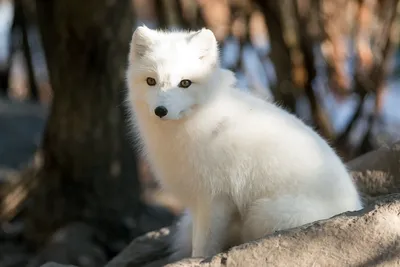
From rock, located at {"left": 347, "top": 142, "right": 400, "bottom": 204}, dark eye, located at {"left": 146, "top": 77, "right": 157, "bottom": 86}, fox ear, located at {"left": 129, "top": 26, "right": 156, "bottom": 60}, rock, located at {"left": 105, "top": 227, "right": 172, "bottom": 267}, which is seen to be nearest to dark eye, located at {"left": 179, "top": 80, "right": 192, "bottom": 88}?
dark eye, located at {"left": 146, "top": 77, "right": 157, "bottom": 86}

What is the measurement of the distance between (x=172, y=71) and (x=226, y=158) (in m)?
0.43

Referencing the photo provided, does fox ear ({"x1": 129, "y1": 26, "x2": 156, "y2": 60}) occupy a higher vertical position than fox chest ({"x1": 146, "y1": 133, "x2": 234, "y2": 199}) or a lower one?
higher

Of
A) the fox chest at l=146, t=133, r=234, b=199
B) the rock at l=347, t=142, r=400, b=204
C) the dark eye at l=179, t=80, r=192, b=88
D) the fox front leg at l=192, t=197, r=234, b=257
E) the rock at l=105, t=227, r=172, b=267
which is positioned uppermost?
the dark eye at l=179, t=80, r=192, b=88

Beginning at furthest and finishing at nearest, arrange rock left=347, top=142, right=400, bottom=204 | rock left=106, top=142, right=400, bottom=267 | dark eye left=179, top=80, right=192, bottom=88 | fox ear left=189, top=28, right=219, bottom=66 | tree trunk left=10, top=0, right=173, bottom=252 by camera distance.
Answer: tree trunk left=10, top=0, right=173, bottom=252
rock left=347, top=142, right=400, bottom=204
fox ear left=189, top=28, right=219, bottom=66
dark eye left=179, top=80, right=192, bottom=88
rock left=106, top=142, right=400, bottom=267

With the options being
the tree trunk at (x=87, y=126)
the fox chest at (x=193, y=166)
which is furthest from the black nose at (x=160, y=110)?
the tree trunk at (x=87, y=126)

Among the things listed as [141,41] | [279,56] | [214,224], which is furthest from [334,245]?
[279,56]

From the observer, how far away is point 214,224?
296cm

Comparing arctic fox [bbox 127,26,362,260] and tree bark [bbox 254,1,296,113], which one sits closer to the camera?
arctic fox [bbox 127,26,362,260]

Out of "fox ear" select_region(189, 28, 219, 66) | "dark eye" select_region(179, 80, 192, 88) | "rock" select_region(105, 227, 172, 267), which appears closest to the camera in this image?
"dark eye" select_region(179, 80, 192, 88)

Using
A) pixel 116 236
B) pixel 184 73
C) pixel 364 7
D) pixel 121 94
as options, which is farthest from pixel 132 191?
pixel 364 7

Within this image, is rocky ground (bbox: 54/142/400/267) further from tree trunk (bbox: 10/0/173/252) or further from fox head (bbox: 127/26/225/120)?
tree trunk (bbox: 10/0/173/252)

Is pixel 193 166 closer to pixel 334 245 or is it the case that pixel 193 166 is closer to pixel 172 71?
pixel 172 71

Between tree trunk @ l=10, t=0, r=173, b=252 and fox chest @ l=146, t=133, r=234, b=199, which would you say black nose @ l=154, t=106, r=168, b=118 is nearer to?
fox chest @ l=146, t=133, r=234, b=199

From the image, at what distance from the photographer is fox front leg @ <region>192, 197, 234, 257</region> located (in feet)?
9.71
